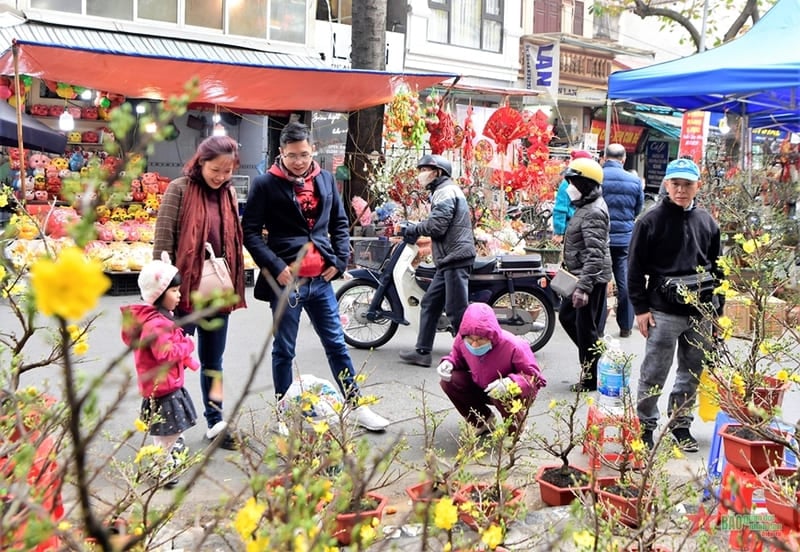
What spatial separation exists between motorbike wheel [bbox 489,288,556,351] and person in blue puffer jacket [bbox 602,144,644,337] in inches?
39.9

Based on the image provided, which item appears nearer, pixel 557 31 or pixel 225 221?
pixel 225 221

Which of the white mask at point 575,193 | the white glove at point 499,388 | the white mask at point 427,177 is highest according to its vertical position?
the white mask at point 427,177

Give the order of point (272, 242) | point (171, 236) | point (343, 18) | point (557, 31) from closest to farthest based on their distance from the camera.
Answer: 1. point (171, 236)
2. point (272, 242)
3. point (343, 18)
4. point (557, 31)

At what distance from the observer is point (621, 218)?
778 centimetres

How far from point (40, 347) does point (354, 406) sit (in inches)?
164

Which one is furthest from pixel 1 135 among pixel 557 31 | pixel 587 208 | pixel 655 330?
pixel 557 31

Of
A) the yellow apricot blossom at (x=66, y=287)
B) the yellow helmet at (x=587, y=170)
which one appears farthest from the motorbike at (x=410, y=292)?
the yellow apricot blossom at (x=66, y=287)

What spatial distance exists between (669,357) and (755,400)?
0.67 metres

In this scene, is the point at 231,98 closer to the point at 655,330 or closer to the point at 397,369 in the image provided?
the point at 397,369

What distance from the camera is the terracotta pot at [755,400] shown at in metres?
3.18

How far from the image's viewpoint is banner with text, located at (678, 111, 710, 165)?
12.1 m

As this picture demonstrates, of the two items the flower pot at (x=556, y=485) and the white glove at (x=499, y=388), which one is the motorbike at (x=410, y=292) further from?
the flower pot at (x=556, y=485)

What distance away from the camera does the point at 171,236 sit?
423cm

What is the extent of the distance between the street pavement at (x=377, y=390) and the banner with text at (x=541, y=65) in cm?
1255
